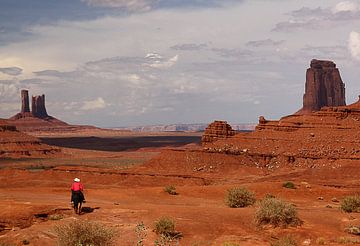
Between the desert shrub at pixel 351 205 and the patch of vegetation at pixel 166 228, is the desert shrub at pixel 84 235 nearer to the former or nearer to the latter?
the patch of vegetation at pixel 166 228

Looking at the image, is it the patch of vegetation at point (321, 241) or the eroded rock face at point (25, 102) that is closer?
the patch of vegetation at point (321, 241)

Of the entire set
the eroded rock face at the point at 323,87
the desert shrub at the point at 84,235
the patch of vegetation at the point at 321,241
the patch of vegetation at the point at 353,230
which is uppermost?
the eroded rock face at the point at 323,87

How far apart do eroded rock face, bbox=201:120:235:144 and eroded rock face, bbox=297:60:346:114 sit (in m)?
48.0

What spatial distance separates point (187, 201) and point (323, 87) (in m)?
88.6

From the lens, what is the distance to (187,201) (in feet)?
94.2

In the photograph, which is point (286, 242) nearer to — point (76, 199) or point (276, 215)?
point (276, 215)

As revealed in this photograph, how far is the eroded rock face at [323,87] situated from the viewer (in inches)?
4345

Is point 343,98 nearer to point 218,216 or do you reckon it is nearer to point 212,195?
point 212,195

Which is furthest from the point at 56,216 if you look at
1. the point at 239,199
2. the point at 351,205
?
the point at 351,205

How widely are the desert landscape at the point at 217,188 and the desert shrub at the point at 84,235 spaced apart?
1.21 metres

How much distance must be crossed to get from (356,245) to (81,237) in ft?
27.9

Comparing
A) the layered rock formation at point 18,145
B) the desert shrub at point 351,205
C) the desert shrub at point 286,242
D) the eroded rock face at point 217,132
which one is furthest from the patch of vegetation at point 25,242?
the layered rock formation at point 18,145

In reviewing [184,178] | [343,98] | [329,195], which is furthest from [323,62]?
[329,195]

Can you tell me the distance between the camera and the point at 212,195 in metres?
32.3
